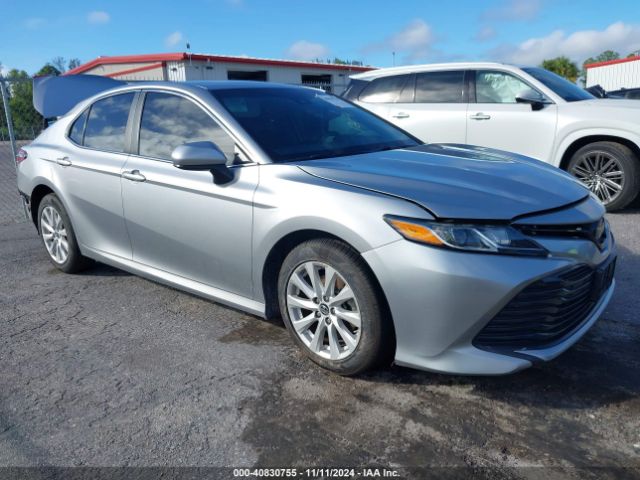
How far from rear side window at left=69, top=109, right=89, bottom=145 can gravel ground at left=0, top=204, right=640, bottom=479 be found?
1.60 meters

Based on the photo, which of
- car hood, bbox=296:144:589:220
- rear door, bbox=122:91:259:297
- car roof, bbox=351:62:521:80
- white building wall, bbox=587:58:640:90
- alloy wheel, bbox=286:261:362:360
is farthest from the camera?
white building wall, bbox=587:58:640:90

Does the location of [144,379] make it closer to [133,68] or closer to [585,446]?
[585,446]

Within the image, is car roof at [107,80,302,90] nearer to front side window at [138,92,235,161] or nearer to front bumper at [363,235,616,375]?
front side window at [138,92,235,161]

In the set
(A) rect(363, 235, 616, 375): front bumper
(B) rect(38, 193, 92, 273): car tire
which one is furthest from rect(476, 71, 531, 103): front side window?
(B) rect(38, 193, 92, 273): car tire

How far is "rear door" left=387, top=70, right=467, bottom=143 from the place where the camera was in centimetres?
736

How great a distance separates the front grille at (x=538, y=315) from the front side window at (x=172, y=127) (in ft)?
5.97

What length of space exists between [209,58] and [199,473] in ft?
80.7

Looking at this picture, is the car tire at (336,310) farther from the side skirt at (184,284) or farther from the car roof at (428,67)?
the car roof at (428,67)

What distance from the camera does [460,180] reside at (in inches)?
114

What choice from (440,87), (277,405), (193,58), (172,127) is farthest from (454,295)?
(193,58)

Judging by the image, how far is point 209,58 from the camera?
24.8 metres

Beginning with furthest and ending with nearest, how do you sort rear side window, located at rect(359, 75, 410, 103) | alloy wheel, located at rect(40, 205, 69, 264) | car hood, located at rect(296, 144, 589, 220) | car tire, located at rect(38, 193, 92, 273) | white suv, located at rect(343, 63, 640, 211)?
rear side window, located at rect(359, 75, 410, 103) < white suv, located at rect(343, 63, 640, 211) < alloy wheel, located at rect(40, 205, 69, 264) < car tire, located at rect(38, 193, 92, 273) < car hood, located at rect(296, 144, 589, 220)

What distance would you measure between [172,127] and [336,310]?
1.82 metres

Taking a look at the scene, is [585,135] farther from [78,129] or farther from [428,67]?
[78,129]
